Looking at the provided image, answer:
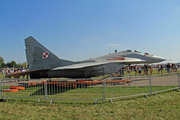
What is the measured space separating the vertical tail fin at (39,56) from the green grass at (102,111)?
7.06 m

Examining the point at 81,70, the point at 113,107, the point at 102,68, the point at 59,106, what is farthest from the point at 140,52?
the point at 59,106

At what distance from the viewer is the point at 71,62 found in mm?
13289

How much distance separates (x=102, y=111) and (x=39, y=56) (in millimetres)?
10090

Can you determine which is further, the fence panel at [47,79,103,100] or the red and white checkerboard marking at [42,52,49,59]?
the red and white checkerboard marking at [42,52,49,59]

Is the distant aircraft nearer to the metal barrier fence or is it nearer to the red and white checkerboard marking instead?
the red and white checkerboard marking

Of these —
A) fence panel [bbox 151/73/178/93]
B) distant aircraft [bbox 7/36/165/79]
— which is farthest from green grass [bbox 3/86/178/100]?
distant aircraft [bbox 7/36/165/79]

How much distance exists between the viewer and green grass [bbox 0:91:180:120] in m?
4.51

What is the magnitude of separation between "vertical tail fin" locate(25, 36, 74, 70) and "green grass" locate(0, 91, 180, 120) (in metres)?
7.06

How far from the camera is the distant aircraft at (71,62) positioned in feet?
40.2

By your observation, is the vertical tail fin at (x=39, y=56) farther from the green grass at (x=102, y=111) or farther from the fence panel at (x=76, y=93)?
the green grass at (x=102, y=111)

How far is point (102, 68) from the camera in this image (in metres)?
12.3

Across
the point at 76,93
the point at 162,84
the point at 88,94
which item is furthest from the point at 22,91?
the point at 162,84

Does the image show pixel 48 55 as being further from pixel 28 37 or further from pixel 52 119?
pixel 52 119

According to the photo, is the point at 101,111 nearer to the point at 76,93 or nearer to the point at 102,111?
the point at 102,111
